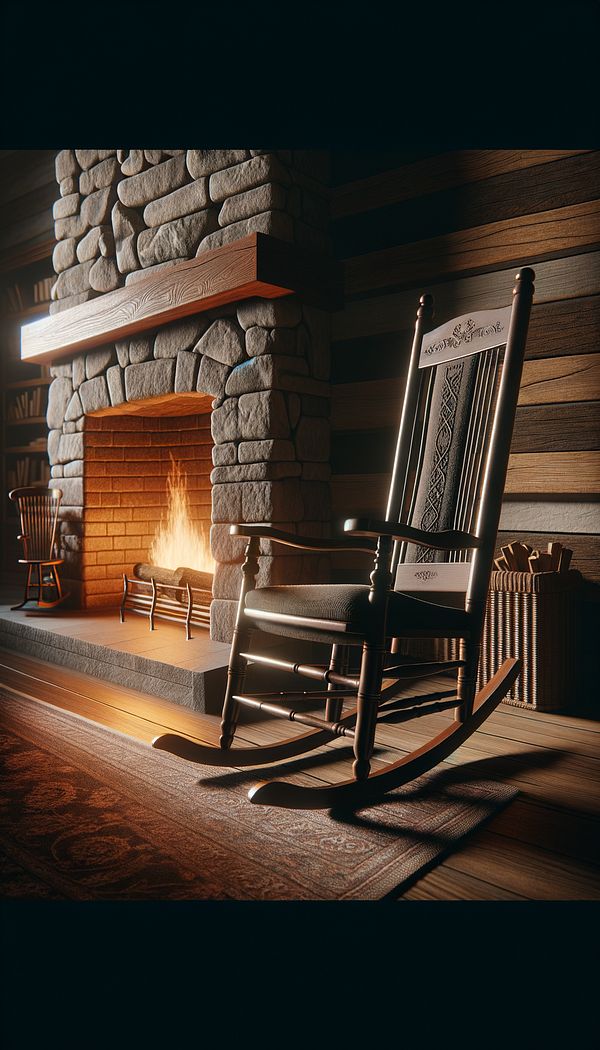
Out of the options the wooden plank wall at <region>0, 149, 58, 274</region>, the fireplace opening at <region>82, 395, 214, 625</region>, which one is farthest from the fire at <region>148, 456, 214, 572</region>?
the wooden plank wall at <region>0, 149, 58, 274</region>

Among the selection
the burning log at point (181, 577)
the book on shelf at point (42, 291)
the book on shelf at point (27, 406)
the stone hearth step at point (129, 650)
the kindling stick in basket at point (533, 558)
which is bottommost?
the stone hearth step at point (129, 650)

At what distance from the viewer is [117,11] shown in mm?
1021

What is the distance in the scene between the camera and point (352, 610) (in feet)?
4.78

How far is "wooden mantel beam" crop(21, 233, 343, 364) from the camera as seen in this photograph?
7.98ft

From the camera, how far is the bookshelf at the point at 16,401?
5.34 metres

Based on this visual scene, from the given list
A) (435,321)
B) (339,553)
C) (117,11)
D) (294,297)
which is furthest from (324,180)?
(117,11)

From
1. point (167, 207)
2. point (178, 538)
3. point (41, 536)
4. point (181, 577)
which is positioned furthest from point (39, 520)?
point (167, 207)

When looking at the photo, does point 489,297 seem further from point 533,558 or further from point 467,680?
point 467,680

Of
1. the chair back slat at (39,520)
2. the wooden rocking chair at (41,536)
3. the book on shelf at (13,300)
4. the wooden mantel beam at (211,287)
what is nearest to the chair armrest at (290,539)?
the wooden mantel beam at (211,287)

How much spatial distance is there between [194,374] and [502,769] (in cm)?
186

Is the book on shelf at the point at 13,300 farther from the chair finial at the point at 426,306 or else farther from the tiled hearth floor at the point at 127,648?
the chair finial at the point at 426,306

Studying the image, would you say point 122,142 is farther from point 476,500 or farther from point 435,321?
point 435,321

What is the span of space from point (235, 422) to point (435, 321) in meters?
0.84

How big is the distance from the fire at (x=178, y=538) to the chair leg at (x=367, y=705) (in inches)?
79.2
